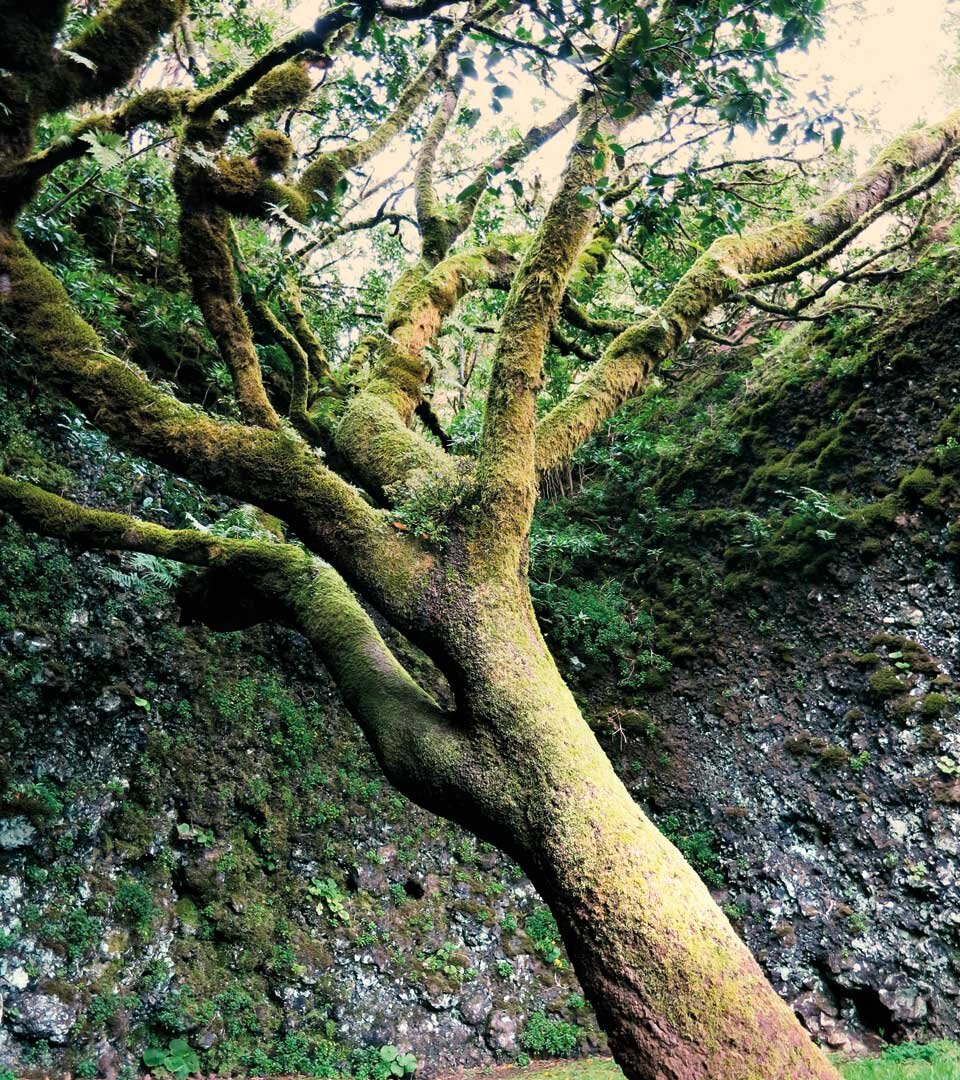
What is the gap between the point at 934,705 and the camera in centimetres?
573

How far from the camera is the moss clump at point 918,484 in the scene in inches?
261

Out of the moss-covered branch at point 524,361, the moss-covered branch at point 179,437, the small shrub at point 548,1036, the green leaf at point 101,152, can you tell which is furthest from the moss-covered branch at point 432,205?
the small shrub at point 548,1036

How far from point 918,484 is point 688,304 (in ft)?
13.5

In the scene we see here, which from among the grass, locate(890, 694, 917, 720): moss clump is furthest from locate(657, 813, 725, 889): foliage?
locate(890, 694, 917, 720): moss clump

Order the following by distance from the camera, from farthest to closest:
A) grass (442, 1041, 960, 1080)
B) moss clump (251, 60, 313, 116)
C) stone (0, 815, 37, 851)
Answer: moss clump (251, 60, 313, 116), stone (0, 815, 37, 851), grass (442, 1041, 960, 1080)

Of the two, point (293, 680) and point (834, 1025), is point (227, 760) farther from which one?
point (834, 1025)

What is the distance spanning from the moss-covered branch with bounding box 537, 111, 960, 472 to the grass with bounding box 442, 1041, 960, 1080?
3.83m

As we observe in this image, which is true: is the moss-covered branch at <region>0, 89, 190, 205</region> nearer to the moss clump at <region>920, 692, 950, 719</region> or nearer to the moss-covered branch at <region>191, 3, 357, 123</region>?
the moss-covered branch at <region>191, 3, 357, 123</region>

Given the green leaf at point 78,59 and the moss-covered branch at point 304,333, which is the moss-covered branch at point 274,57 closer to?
the green leaf at point 78,59

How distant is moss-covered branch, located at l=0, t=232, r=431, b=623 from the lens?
345 centimetres

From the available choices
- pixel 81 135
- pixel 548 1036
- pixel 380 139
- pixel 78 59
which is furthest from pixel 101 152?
pixel 548 1036

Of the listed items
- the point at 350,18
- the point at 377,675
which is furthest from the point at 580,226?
the point at 377,675

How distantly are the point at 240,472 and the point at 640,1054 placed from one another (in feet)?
9.91

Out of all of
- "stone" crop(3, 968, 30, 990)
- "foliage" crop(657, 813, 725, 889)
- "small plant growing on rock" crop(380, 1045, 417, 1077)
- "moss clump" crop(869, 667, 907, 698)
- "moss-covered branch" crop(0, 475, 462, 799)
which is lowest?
"stone" crop(3, 968, 30, 990)
